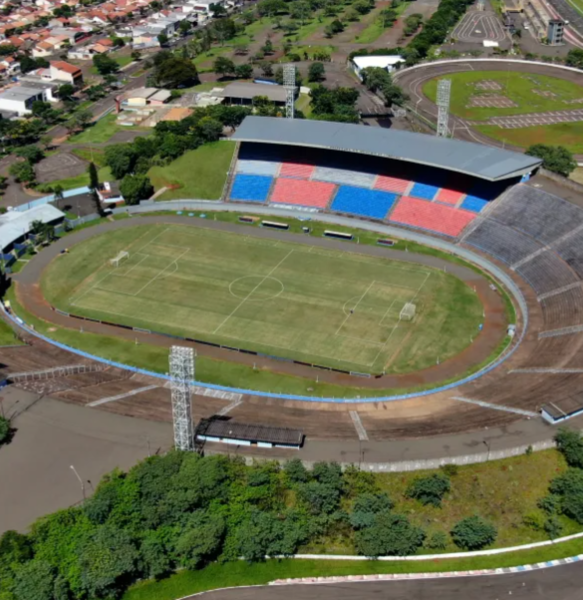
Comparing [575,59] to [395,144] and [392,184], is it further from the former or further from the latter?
[392,184]

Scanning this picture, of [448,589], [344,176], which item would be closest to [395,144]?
[344,176]

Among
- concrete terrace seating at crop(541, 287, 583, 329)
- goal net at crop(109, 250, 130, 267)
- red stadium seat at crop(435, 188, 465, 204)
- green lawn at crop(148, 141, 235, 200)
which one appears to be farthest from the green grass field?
goal net at crop(109, 250, 130, 267)

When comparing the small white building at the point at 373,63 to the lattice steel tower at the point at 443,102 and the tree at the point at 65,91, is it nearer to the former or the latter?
the lattice steel tower at the point at 443,102

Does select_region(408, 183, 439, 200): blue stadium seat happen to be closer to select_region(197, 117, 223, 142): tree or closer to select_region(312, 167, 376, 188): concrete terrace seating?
select_region(312, 167, 376, 188): concrete terrace seating

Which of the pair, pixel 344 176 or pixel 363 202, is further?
pixel 344 176

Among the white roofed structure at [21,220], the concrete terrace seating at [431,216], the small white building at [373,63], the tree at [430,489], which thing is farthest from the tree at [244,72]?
the tree at [430,489]

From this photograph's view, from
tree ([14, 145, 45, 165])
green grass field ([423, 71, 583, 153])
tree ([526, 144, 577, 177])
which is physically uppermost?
tree ([526, 144, 577, 177])
